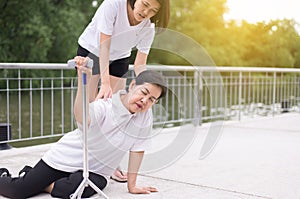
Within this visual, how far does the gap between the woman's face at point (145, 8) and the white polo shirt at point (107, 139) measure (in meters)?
0.38

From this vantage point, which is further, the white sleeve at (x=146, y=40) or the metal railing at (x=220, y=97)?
the metal railing at (x=220, y=97)

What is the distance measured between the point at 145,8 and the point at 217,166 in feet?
4.46

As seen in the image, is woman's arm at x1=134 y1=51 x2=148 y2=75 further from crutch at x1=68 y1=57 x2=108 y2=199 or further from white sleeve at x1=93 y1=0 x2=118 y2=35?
crutch at x1=68 y1=57 x2=108 y2=199

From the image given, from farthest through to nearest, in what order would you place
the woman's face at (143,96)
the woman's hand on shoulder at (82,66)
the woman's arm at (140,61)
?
the woman's arm at (140,61) → the woman's face at (143,96) → the woman's hand on shoulder at (82,66)

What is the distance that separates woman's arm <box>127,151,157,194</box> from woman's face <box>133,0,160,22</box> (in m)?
0.66

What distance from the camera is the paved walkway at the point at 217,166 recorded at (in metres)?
2.30

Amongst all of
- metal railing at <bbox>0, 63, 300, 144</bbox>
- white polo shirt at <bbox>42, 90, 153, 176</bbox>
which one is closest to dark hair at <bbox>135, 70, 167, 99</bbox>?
white polo shirt at <bbox>42, 90, 153, 176</bbox>

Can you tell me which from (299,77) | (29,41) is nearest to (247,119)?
(299,77)

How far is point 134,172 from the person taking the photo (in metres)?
2.15

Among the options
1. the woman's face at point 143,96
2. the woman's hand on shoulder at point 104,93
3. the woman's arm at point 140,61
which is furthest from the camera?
the woman's arm at point 140,61

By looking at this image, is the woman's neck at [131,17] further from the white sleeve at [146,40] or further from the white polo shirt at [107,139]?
the white polo shirt at [107,139]

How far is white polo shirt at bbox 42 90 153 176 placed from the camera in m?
2.08

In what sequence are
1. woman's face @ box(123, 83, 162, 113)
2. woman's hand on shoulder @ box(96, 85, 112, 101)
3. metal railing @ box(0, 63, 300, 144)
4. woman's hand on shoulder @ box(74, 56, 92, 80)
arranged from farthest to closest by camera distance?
metal railing @ box(0, 63, 300, 144) < woman's hand on shoulder @ box(96, 85, 112, 101) < woman's face @ box(123, 83, 162, 113) < woman's hand on shoulder @ box(74, 56, 92, 80)

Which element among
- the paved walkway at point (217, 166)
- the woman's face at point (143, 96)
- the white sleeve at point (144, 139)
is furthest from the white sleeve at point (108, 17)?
the paved walkway at point (217, 166)
